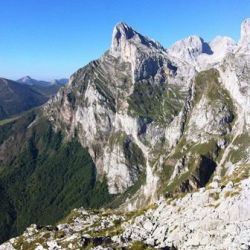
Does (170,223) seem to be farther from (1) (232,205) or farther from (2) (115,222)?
(2) (115,222)

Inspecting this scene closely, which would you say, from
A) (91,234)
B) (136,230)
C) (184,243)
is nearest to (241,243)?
(184,243)

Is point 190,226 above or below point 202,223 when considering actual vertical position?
below

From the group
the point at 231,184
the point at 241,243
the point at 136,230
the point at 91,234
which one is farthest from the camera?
the point at 91,234

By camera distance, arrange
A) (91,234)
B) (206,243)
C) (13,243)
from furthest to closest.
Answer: (13,243) < (91,234) < (206,243)

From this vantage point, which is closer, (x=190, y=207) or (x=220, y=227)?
(x=220, y=227)

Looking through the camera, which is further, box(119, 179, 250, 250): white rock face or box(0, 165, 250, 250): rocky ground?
box(0, 165, 250, 250): rocky ground

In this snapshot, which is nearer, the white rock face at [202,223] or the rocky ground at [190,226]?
the white rock face at [202,223]

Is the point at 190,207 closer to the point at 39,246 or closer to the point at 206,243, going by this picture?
the point at 206,243

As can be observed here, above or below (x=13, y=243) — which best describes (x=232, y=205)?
above

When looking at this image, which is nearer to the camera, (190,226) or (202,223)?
(202,223)

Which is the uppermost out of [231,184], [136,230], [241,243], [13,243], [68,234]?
[231,184]
